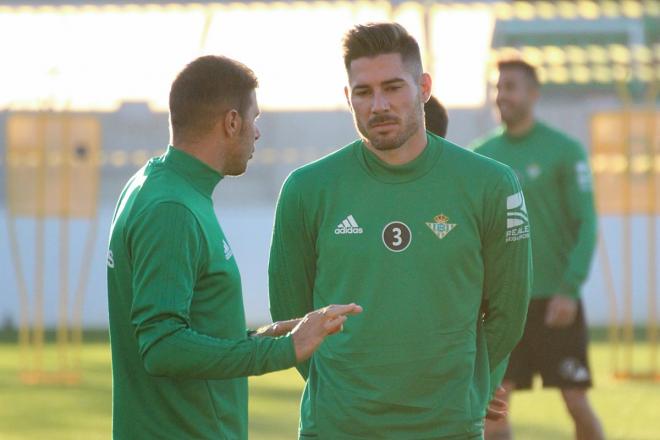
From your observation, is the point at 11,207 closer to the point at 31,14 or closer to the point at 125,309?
the point at 31,14

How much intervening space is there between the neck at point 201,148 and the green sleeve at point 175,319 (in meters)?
0.27

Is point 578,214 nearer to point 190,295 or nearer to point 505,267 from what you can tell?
point 505,267

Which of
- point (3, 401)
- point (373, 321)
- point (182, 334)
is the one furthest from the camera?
point (3, 401)

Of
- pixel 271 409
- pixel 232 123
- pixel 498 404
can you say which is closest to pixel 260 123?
pixel 271 409

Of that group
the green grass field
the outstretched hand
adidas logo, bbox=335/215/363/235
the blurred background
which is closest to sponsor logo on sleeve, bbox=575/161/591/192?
the green grass field

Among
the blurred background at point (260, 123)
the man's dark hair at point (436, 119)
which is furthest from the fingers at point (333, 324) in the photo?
the blurred background at point (260, 123)

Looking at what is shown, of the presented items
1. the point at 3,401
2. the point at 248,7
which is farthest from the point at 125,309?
the point at 248,7

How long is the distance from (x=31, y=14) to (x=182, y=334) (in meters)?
14.7

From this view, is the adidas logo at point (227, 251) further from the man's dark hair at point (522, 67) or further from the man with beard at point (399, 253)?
the man's dark hair at point (522, 67)

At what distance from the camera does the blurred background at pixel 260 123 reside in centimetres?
1415

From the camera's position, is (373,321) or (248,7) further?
(248,7)

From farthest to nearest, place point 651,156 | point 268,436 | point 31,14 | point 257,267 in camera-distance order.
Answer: point 257,267 → point 31,14 → point 651,156 → point 268,436

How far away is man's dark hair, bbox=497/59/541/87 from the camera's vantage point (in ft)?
24.4

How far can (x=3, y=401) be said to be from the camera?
11867 mm
